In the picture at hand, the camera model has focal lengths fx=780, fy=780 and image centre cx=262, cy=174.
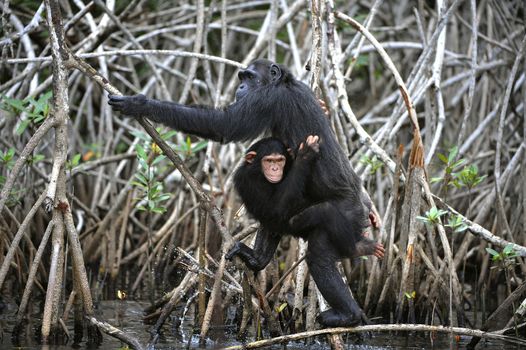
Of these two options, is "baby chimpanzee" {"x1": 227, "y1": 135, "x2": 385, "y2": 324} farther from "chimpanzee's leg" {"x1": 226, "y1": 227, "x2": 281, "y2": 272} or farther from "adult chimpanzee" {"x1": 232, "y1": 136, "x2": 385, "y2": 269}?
"chimpanzee's leg" {"x1": 226, "y1": 227, "x2": 281, "y2": 272}

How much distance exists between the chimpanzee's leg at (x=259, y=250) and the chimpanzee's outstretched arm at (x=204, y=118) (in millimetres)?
813

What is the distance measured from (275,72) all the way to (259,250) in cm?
137

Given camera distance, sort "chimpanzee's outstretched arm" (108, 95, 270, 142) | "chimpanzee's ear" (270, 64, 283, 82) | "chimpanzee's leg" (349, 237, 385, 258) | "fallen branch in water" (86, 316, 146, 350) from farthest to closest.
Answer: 1. "chimpanzee's ear" (270, 64, 283, 82)
2. "chimpanzee's leg" (349, 237, 385, 258)
3. "fallen branch in water" (86, 316, 146, 350)
4. "chimpanzee's outstretched arm" (108, 95, 270, 142)

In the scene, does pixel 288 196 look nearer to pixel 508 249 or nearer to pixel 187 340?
pixel 187 340

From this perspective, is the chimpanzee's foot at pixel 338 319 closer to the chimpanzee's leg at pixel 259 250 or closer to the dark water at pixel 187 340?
the chimpanzee's leg at pixel 259 250

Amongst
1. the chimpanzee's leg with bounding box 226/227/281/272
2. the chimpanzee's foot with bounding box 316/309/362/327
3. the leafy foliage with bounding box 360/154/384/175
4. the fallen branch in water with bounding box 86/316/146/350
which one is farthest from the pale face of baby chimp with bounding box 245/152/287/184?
the leafy foliage with bounding box 360/154/384/175

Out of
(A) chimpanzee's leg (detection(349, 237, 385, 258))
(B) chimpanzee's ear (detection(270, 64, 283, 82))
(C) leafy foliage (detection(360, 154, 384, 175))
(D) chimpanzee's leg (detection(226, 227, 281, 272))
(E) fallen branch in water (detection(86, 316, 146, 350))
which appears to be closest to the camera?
(E) fallen branch in water (detection(86, 316, 146, 350))

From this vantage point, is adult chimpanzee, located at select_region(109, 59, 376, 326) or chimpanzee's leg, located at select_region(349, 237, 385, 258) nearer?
adult chimpanzee, located at select_region(109, 59, 376, 326)

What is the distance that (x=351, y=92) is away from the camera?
13.9 m

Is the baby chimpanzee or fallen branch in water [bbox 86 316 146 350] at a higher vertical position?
the baby chimpanzee

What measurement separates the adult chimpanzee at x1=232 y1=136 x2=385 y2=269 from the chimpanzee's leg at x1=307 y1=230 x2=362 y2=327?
0.28 ft

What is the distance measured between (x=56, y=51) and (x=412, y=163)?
300 centimetres

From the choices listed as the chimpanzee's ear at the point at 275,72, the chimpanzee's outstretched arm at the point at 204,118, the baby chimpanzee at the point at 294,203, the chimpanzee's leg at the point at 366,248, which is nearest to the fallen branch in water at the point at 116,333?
the baby chimpanzee at the point at 294,203

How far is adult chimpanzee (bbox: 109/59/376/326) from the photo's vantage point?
17.9 feet
